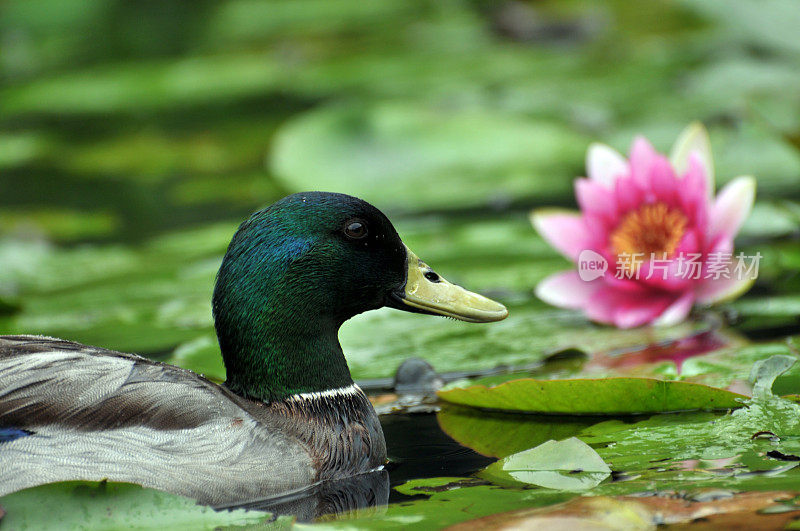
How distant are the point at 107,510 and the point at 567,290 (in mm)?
2417

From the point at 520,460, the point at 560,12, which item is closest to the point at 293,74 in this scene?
the point at 560,12

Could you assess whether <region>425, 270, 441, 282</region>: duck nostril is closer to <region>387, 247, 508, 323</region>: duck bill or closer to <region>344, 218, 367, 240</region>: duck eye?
<region>387, 247, 508, 323</region>: duck bill

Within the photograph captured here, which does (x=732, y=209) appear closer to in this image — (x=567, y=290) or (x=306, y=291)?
(x=567, y=290)

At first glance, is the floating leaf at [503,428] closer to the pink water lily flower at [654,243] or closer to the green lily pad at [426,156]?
the pink water lily flower at [654,243]

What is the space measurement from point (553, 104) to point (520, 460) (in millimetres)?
5650

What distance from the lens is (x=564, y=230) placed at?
4.74 metres

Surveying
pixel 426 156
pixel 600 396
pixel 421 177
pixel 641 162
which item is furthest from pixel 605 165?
pixel 426 156

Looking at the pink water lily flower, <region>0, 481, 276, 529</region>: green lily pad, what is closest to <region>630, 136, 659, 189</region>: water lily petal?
the pink water lily flower

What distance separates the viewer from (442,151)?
7254 mm

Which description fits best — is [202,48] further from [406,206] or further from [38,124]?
[406,206]

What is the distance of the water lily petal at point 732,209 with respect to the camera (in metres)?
4.39

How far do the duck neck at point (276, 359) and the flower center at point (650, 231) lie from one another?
5.00 ft

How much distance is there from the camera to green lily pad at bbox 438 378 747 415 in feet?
11.3

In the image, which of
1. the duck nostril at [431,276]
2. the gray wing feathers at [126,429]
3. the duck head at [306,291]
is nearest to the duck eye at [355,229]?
the duck head at [306,291]
